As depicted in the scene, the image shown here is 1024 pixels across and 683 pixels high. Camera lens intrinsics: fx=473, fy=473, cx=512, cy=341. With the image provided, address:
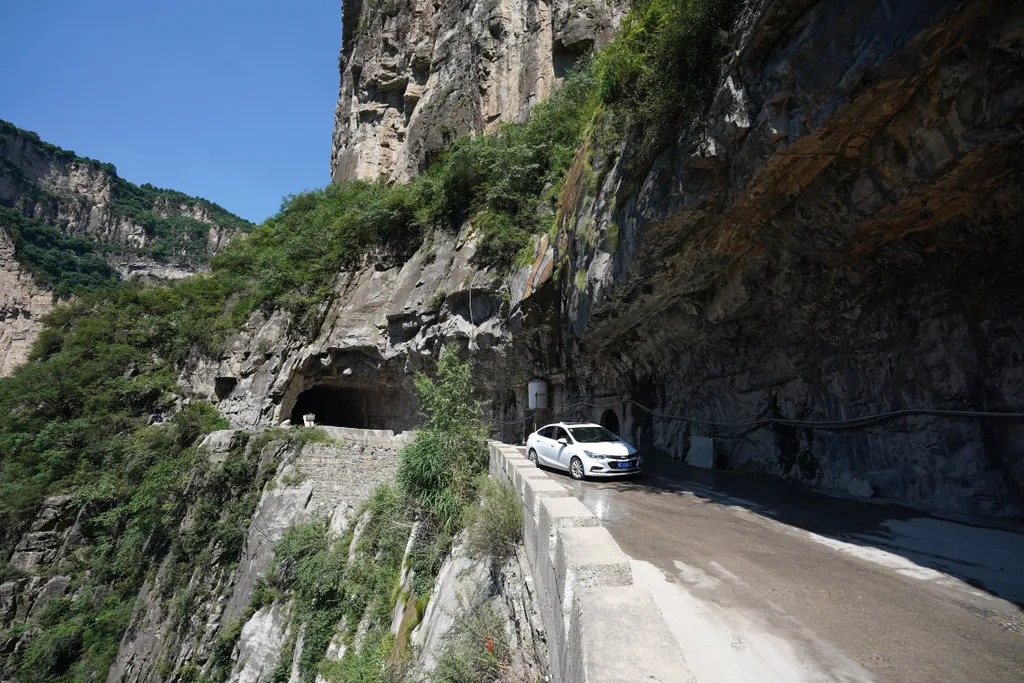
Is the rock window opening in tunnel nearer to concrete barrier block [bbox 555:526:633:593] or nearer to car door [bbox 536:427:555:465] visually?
car door [bbox 536:427:555:465]


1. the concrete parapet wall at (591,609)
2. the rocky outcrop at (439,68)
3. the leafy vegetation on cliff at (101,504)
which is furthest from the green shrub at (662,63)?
the leafy vegetation on cliff at (101,504)

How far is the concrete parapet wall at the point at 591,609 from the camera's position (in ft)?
7.47

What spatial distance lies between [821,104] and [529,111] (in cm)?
1706

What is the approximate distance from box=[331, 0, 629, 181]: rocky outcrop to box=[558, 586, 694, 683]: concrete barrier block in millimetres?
17319

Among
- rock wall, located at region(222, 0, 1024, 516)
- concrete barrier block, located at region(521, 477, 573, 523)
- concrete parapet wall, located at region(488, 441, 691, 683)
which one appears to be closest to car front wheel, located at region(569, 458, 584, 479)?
concrete barrier block, located at region(521, 477, 573, 523)

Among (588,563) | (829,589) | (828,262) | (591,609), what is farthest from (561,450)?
(591,609)

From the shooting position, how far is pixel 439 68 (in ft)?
88.8

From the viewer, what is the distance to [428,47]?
2903cm

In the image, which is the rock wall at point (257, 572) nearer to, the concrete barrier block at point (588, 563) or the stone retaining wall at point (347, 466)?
the stone retaining wall at point (347, 466)

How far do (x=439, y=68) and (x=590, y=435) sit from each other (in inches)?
977

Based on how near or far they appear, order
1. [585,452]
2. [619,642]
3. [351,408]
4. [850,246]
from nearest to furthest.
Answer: [619,642] < [850,246] < [585,452] < [351,408]

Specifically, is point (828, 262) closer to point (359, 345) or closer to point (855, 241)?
point (855, 241)

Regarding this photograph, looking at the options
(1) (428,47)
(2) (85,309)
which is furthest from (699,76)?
(2) (85,309)

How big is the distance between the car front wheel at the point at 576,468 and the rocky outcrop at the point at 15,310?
167 ft
